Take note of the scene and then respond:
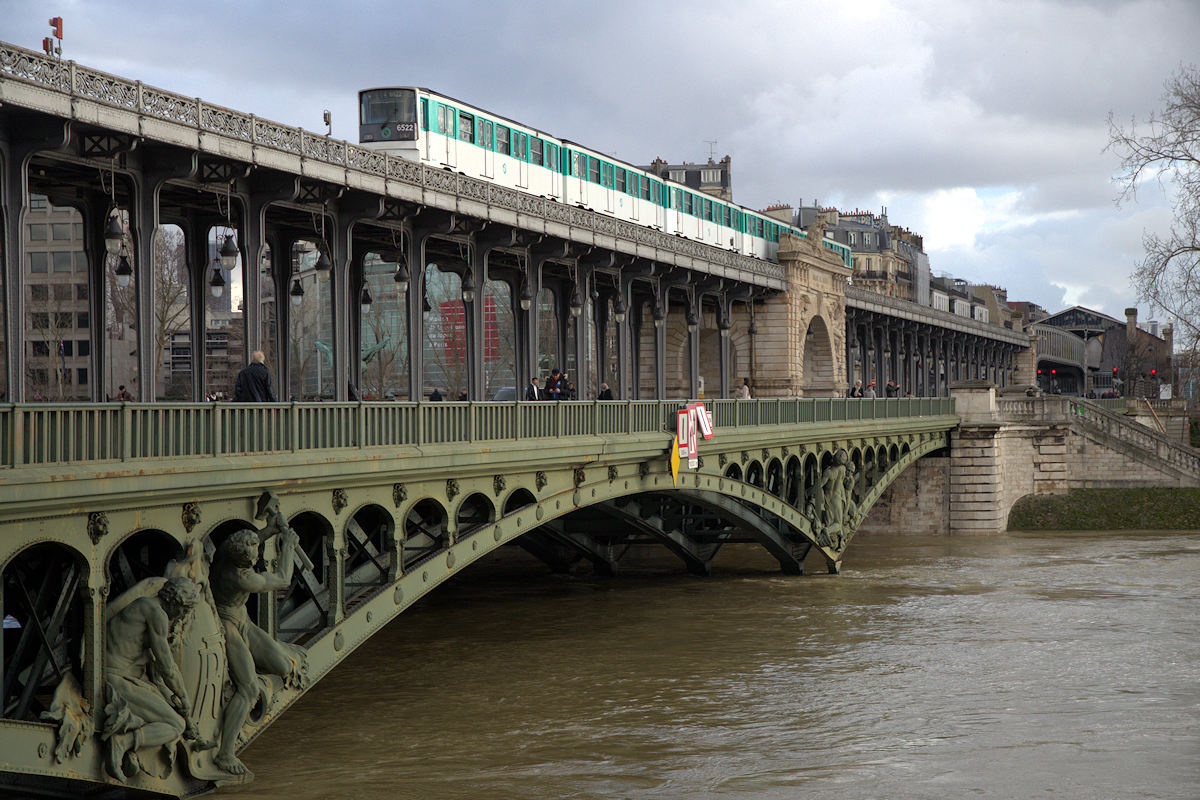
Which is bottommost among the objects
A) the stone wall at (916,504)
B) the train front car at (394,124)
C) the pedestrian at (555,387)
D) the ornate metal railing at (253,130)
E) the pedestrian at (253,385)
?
the stone wall at (916,504)

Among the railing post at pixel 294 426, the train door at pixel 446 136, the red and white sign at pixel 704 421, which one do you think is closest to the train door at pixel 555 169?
the train door at pixel 446 136

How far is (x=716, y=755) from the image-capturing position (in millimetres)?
18703

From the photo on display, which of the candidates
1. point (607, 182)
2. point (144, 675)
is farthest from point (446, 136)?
point (144, 675)

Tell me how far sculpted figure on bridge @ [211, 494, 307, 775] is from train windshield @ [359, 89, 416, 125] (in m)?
18.2

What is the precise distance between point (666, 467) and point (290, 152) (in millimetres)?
9607

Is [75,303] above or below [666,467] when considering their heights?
above

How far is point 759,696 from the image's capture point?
22562 mm

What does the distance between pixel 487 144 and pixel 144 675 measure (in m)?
23.7

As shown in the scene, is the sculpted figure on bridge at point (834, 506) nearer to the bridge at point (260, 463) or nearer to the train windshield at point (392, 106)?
the bridge at point (260, 463)

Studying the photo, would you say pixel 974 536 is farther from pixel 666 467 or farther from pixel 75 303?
pixel 75 303

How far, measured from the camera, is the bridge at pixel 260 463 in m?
13.2

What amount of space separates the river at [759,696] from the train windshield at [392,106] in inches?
461

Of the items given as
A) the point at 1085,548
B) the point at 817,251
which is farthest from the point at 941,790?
the point at 817,251

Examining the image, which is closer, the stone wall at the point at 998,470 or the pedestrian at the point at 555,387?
the pedestrian at the point at 555,387
